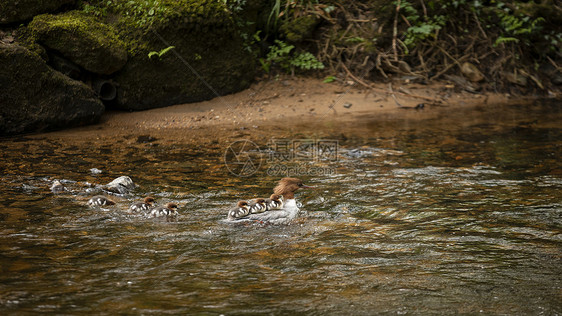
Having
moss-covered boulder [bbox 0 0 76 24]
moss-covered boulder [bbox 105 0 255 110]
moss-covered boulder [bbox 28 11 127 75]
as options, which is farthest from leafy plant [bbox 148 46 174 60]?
moss-covered boulder [bbox 0 0 76 24]

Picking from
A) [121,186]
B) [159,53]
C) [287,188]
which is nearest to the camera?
[287,188]

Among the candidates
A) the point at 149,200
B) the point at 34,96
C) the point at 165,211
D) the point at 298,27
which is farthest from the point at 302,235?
the point at 298,27

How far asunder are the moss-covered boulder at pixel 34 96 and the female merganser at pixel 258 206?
634 cm

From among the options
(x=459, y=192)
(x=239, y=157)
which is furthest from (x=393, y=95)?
(x=459, y=192)

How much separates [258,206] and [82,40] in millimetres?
6865

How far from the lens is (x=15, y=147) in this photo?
9977 mm

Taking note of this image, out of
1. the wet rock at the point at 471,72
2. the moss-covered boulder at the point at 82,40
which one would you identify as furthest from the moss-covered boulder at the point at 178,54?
the wet rock at the point at 471,72

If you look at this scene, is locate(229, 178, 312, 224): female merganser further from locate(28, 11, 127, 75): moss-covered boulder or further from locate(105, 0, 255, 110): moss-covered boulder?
locate(28, 11, 127, 75): moss-covered boulder

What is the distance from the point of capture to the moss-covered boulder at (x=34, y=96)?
10578mm

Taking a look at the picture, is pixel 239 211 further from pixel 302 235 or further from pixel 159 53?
pixel 159 53

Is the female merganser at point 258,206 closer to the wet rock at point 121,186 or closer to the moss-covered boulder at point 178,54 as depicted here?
the wet rock at point 121,186

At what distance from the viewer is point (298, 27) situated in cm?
→ 1472

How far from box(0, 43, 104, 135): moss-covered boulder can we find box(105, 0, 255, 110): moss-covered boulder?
1.25 metres

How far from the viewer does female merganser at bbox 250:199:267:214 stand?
6.73 metres
